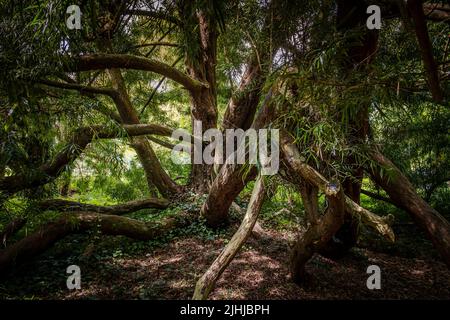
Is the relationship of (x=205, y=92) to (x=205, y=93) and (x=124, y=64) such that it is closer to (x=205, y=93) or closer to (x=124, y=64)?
(x=205, y=93)

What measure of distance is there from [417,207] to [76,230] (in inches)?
165

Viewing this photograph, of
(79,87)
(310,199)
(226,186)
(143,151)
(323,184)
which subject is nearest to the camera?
(323,184)

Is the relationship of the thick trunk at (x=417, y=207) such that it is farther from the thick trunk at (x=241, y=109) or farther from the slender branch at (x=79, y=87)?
the slender branch at (x=79, y=87)

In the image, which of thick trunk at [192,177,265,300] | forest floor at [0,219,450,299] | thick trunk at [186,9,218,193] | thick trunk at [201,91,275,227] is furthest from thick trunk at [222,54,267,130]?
thick trunk at [192,177,265,300]

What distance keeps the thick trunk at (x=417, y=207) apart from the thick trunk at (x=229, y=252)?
112 cm

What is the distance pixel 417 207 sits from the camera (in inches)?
111

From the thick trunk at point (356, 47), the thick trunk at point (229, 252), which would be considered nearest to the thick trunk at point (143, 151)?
the thick trunk at point (229, 252)

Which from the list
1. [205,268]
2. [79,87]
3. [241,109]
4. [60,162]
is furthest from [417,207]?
[79,87]

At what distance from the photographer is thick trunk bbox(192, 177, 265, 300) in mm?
2121

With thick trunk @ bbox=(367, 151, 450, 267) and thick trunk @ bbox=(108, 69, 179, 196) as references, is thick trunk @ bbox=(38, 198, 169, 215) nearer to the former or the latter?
thick trunk @ bbox=(108, 69, 179, 196)

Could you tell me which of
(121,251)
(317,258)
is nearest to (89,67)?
(121,251)

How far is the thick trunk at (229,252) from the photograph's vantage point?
83.5 inches
